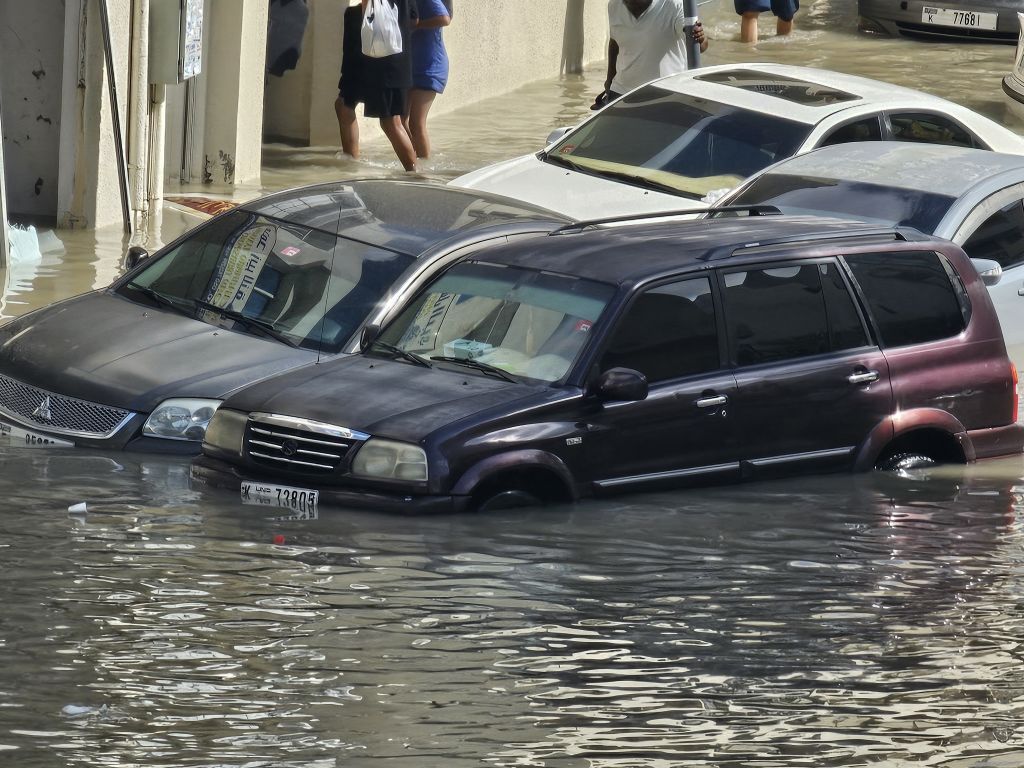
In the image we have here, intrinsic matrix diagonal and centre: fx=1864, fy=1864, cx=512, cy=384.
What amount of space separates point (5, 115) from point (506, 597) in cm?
876

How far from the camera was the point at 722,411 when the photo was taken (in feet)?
26.5

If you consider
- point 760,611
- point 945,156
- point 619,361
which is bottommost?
point 760,611

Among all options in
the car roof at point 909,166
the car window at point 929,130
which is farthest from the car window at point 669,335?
the car window at point 929,130

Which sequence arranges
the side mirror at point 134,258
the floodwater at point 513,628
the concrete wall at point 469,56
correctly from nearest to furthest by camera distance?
the floodwater at point 513,628
the side mirror at point 134,258
the concrete wall at point 469,56

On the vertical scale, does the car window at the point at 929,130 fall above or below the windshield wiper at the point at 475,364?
above

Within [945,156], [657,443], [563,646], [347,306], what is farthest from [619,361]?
[945,156]

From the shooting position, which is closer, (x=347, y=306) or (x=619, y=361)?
(x=619, y=361)

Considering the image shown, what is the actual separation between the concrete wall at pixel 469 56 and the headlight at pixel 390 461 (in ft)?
36.3

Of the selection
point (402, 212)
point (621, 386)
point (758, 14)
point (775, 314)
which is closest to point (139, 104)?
point (402, 212)

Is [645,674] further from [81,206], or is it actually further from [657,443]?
[81,206]

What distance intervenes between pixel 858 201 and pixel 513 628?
17.4ft

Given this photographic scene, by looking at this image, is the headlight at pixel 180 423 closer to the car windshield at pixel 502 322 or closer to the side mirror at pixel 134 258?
the car windshield at pixel 502 322

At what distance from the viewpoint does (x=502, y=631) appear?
6086mm

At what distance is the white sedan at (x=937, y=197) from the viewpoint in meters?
10.6
